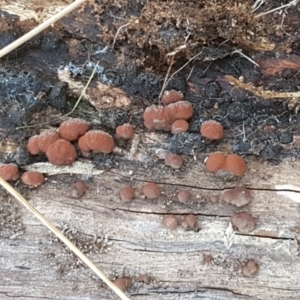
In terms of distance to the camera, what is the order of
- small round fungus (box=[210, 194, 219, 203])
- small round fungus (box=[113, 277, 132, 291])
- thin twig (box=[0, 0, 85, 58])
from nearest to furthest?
thin twig (box=[0, 0, 85, 58]) → small round fungus (box=[113, 277, 132, 291]) → small round fungus (box=[210, 194, 219, 203])

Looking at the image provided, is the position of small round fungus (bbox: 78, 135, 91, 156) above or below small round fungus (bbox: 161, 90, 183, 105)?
below

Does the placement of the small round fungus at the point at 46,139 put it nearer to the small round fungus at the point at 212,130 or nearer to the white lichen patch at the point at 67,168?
the white lichen patch at the point at 67,168

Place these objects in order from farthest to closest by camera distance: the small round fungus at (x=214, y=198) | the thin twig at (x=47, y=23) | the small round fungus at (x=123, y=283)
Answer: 1. the small round fungus at (x=214, y=198)
2. the small round fungus at (x=123, y=283)
3. the thin twig at (x=47, y=23)

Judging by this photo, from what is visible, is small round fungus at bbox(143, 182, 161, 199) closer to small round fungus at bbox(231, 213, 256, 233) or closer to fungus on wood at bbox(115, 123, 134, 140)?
fungus on wood at bbox(115, 123, 134, 140)

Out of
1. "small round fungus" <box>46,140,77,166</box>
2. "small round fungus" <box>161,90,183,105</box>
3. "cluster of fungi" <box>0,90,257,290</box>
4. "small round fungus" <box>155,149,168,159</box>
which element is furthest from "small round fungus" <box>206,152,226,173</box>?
"small round fungus" <box>46,140,77,166</box>

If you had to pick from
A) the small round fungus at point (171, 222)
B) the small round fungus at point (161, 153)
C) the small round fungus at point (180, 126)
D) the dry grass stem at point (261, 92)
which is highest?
the dry grass stem at point (261, 92)

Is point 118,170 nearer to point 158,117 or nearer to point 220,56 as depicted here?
point 158,117

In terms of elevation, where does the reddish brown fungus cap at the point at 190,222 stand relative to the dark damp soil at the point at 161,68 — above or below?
below

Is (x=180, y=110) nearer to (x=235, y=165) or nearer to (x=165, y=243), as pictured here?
(x=235, y=165)

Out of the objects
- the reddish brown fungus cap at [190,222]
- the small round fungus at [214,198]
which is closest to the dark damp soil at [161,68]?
the small round fungus at [214,198]
